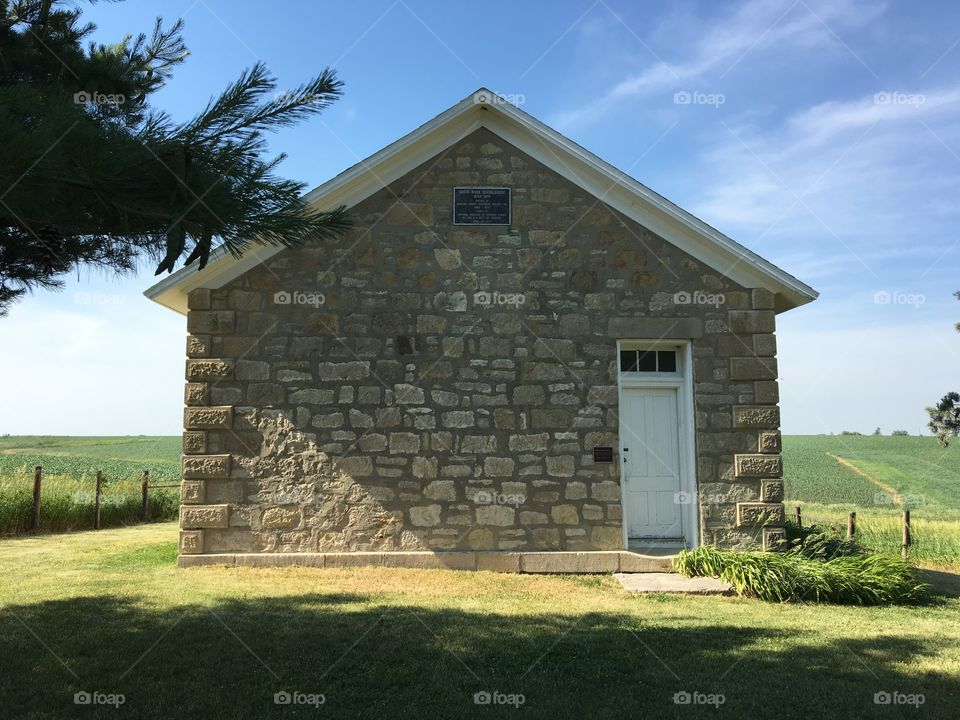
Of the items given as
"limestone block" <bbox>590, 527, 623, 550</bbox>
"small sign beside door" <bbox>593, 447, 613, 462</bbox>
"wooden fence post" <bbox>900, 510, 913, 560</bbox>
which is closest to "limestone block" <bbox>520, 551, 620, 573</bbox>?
"limestone block" <bbox>590, 527, 623, 550</bbox>

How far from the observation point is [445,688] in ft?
15.6

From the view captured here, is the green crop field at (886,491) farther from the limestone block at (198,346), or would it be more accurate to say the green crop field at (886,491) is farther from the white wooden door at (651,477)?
the limestone block at (198,346)

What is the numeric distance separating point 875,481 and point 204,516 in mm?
28638

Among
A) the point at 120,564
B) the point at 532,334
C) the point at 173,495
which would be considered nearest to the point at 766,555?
the point at 532,334

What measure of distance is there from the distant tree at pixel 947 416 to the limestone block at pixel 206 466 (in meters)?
18.6

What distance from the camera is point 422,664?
5195 mm

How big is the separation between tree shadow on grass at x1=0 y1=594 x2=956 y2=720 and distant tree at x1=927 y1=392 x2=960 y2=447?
15.5 metres

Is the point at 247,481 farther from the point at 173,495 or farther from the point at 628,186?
the point at 173,495

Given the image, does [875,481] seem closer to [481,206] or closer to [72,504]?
[481,206]

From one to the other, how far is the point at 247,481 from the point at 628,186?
6.14 meters

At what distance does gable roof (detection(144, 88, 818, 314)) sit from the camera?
9078mm

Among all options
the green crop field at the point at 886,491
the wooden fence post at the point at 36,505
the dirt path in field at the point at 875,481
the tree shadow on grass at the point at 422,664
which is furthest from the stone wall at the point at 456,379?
the dirt path in field at the point at 875,481

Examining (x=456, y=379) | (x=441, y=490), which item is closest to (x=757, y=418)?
(x=456, y=379)

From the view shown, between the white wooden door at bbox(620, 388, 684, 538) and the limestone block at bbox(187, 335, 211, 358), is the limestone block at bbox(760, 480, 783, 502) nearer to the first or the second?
the white wooden door at bbox(620, 388, 684, 538)
